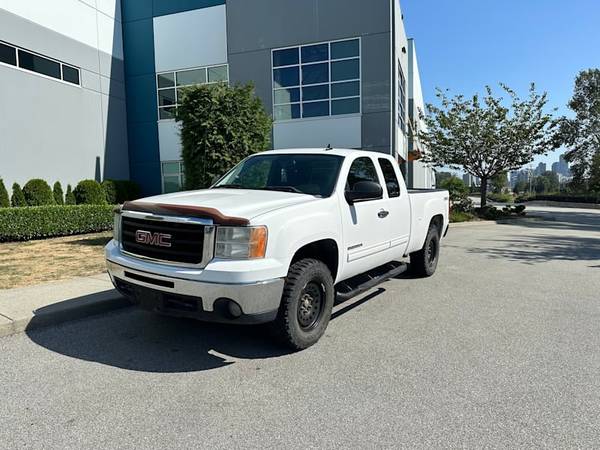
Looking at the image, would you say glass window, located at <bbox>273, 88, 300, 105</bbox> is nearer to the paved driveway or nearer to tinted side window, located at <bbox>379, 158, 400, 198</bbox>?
tinted side window, located at <bbox>379, 158, 400, 198</bbox>

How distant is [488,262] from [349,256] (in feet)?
18.0

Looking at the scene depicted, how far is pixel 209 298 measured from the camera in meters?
3.60

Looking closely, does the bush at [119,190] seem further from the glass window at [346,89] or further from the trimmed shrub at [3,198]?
the glass window at [346,89]

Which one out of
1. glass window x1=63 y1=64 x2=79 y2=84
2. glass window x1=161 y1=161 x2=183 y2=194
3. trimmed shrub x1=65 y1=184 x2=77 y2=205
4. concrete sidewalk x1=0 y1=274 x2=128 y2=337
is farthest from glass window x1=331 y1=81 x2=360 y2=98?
concrete sidewalk x1=0 y1=274 x2=128 y2=337

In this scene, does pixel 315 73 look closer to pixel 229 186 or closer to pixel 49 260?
pixel 49 260

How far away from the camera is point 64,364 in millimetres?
3902

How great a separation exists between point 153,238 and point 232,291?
3.28 feet

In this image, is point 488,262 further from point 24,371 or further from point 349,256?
point 24,371

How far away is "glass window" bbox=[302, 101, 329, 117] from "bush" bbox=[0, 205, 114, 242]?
30.2 ft

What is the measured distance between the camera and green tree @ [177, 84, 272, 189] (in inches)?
413

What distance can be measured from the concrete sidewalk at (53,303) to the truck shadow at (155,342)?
0.10 metres

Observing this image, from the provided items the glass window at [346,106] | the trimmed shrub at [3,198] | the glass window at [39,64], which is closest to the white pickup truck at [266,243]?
the trimmed shrub at [3,198]

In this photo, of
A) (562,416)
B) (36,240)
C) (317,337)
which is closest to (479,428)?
(562,416)

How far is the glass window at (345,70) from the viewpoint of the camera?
18.1m
